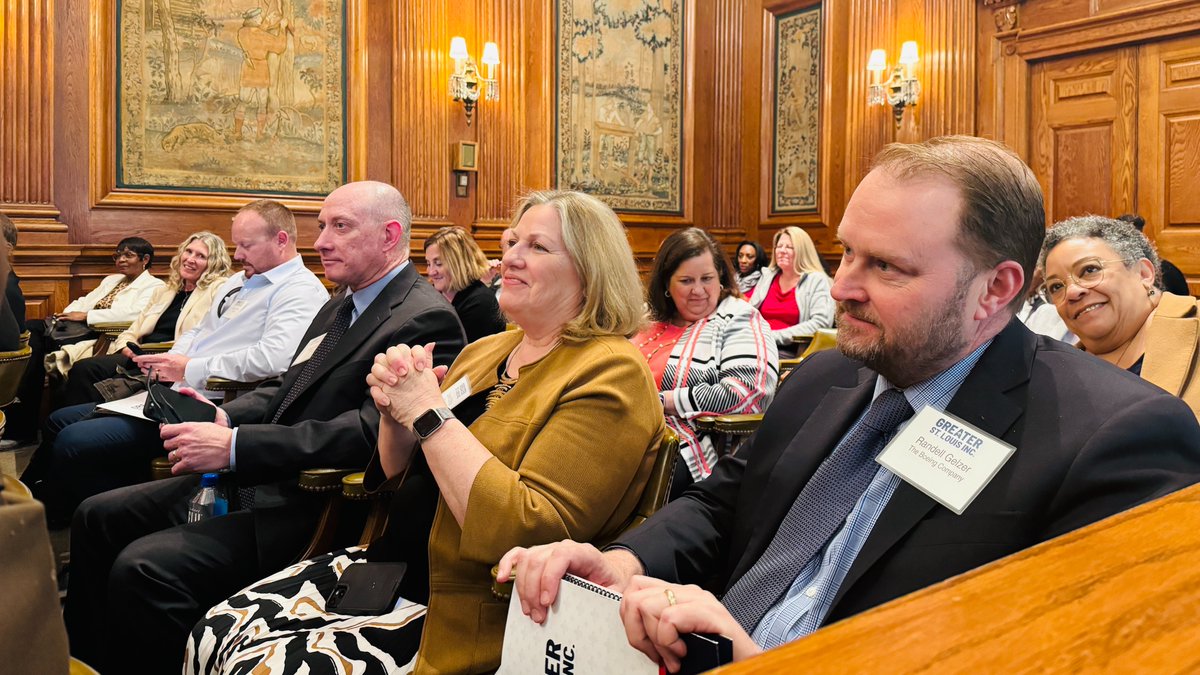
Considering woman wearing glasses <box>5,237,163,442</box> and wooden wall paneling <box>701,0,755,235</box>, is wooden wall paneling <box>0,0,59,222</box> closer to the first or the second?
woman wearing glasses <box>5,237,163,442</box>

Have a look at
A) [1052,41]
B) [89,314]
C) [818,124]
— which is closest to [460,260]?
[89,314]

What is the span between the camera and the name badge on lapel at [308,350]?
2.99m

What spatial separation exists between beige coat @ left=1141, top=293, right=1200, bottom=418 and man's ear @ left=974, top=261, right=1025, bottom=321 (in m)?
1.33

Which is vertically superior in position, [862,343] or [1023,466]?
[862,343]

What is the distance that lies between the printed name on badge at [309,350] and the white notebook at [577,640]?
6.19 feet

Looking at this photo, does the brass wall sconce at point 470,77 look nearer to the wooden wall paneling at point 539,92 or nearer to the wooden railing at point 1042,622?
the wooden wall paneling at point 539,92

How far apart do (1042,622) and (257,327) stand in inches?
151

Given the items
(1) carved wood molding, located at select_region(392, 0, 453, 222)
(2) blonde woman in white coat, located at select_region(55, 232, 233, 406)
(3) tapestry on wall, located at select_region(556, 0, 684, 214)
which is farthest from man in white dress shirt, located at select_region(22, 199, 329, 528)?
(3) tapestry on wall, located at select_region(556, 0, 684, 214)

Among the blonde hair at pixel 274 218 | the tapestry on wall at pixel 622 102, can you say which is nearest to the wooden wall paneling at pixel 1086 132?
the tapestry on wall at pixel 622 102

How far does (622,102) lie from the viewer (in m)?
8.41

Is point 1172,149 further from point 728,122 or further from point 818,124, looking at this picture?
point 728,122

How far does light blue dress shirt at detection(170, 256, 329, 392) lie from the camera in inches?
148

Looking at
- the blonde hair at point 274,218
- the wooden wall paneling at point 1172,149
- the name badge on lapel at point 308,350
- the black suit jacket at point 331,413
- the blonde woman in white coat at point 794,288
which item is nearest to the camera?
the black suit jacket at point 331,413

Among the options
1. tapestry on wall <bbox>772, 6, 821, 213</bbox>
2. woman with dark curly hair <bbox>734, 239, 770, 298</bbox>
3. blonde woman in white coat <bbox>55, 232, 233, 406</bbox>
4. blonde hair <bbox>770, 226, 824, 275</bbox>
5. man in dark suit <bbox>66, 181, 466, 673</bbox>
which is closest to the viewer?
man in dark suit <bbox>66, 181, 466, 673</bbox>
